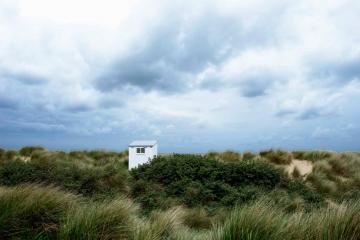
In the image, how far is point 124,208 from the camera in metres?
5.70

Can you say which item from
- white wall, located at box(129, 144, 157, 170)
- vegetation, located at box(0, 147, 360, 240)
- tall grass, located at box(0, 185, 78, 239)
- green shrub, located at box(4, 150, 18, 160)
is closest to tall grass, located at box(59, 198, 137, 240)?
vegetation, located at box(0, 147, 360, 240)

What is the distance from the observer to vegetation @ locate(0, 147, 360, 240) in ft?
16.0

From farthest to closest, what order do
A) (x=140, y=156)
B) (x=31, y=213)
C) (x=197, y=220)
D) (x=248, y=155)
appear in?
(x=248, y=155)
(x=140, y=156)
(x=197, y=220)
(x=31, y=213)

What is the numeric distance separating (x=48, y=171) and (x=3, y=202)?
234 inches

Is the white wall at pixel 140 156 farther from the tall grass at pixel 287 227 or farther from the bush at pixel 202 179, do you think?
the tall grass at pixel 287 227

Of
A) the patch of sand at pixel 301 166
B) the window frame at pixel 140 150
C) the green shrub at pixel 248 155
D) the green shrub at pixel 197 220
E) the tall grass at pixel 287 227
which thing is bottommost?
the green shrub at pixel 197 220

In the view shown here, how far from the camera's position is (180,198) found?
427 inches

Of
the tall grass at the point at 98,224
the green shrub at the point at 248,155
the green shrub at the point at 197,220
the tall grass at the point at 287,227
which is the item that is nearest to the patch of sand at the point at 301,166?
the green shrub at the point at 248,155

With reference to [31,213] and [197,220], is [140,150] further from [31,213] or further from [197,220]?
[31,213]

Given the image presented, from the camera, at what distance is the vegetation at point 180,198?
192 inches

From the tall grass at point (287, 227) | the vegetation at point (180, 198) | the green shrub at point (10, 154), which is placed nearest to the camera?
the tall grass at point (287, 227)

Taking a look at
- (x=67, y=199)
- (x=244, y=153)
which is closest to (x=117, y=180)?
(x=67, y=199)

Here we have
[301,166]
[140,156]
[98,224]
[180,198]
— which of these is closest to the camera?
[98,224]

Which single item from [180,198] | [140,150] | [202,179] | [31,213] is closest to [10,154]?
[140,150]
